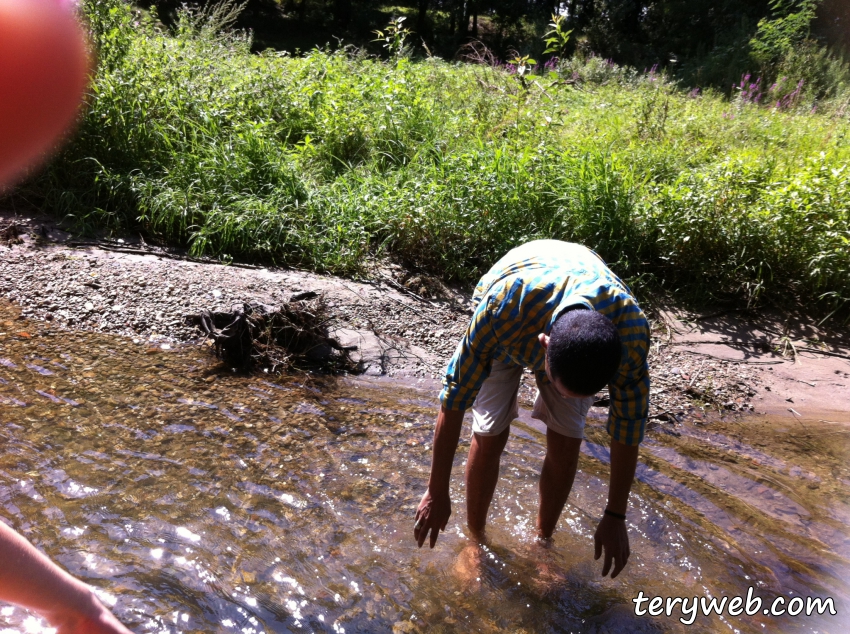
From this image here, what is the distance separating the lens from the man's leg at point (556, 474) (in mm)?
2443

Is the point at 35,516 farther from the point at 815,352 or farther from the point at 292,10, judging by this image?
the point at 292,10

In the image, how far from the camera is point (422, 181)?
5.61 meters

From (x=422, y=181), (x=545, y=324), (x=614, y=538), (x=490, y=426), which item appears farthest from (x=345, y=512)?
(x=422, y=181)

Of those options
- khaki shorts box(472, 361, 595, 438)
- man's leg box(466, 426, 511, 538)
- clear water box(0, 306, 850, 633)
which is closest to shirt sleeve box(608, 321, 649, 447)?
khaki shorts box(472, 361, 595, 438)

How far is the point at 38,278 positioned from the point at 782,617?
498 centimetres

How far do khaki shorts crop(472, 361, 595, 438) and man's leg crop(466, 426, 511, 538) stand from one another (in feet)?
0.21

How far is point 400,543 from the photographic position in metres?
2.73

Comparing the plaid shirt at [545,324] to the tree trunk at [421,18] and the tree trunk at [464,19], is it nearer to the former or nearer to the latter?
the tree trunk at [464,19]

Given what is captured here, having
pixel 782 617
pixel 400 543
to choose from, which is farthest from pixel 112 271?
pixel 782 617

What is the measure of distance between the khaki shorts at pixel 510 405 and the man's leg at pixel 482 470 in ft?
0.21

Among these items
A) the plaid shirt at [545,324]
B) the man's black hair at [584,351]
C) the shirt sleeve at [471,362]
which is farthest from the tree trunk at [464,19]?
the man's black hair at [584,351]

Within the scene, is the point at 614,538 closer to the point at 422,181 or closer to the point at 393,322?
the point at 393,322

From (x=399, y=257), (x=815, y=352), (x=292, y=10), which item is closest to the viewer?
(x=815, y=352)

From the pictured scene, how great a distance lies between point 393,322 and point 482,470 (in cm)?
221
